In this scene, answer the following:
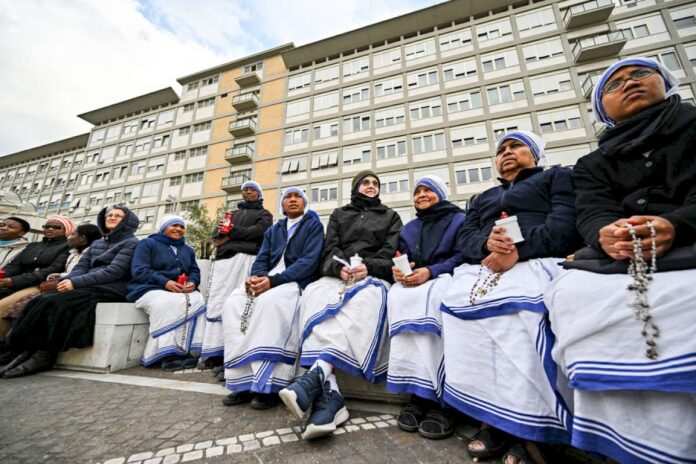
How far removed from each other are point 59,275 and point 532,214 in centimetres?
530

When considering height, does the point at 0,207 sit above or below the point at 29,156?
below

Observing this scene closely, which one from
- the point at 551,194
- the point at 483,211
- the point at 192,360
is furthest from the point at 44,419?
the point at 551,194

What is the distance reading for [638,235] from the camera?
1145 millimetres

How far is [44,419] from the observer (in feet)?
5.71

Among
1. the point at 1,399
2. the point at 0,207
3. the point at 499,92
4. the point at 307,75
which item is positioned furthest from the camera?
the point at 307,75

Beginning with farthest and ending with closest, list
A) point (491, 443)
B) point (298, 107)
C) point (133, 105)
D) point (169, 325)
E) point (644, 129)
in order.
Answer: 1. point (133, 105)
2. point (298, 107)
3. point (169, 325)
4. point (644, 129)
5. point (491, 443)

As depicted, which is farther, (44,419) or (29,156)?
(29,156)

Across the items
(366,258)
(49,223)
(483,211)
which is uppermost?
(49,223)

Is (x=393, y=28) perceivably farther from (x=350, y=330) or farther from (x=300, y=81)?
(x=350, y=330)

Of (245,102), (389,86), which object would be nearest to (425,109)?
(389,86)

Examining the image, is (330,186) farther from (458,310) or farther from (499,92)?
(458,310)

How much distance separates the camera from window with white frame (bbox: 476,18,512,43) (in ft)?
57.9

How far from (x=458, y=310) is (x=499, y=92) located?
1962cm

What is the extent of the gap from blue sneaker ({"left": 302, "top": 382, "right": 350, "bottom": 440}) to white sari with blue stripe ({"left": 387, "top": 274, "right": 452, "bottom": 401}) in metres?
0.33
